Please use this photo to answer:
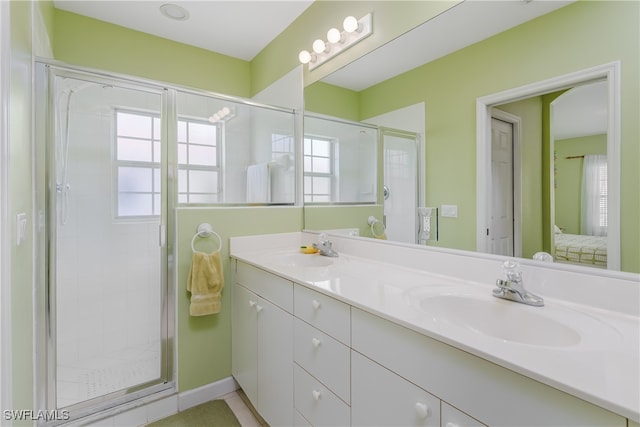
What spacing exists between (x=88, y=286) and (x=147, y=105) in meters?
1.10

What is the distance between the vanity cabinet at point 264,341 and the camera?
4.49ft

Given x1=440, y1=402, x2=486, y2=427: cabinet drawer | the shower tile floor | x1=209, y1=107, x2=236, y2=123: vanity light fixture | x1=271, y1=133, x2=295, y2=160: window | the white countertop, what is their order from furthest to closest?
x1=271, y1=133, x2=295, y2=160: window, x1=209, y1=107, x2=236, y2=123: vanity light fixture, the shower tile floor, x1=440, y1=402, x2=486, y2=427: cabinet drawer, the white countertop

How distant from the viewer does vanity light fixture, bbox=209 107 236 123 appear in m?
1.98

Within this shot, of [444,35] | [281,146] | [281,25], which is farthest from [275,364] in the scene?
[281,25]

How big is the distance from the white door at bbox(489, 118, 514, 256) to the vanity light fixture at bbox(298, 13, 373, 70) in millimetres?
966

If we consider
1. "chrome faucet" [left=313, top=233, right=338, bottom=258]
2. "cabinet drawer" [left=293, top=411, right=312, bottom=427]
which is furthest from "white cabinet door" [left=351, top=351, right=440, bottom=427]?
"chrome faucet" [left=313, top=233, right=338, bottom=258]

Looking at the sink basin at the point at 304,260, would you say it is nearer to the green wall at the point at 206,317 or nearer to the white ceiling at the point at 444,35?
the green wall at the point at 206,317

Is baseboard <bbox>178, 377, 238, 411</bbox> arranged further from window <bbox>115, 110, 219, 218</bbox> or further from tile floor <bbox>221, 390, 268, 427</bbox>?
window <bbox>115, 110, 219, 218</bbox>

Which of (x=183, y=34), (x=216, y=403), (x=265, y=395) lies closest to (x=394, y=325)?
(x=265, y=395)

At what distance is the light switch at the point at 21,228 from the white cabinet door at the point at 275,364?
0.98m

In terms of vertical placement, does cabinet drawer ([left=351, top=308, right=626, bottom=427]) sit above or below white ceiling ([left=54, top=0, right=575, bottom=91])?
below

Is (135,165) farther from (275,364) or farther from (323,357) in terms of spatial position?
(323,357)

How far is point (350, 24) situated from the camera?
5.83 ft

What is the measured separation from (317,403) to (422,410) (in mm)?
535
